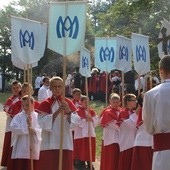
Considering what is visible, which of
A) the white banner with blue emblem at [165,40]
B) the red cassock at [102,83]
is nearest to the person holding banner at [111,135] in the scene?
the white banner with blue emblem at [165,40]

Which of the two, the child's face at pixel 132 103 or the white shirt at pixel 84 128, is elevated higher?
the child's face at pixel 132 103

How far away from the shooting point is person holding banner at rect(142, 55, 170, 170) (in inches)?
215

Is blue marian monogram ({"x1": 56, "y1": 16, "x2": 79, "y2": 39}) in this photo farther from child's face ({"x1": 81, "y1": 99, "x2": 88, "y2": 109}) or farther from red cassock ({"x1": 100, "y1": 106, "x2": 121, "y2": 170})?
child's face ({"x1": 81, "y1": 99, "x2": 88, "y2": 109})

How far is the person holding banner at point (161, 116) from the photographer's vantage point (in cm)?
546

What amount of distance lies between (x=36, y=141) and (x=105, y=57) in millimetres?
2825

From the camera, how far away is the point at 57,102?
7.64 metres

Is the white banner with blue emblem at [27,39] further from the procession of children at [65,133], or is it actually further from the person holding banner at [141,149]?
the person holding banner at [141,149]

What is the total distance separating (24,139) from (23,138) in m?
0.03

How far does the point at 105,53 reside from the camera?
10312mm

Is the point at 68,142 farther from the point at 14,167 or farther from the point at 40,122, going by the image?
the point at 14,167

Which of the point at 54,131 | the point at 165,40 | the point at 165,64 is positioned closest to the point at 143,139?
the point at 54,131

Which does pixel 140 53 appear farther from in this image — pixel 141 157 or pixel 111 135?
pixel 141 157

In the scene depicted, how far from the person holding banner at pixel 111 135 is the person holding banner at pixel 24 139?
1.29 metres

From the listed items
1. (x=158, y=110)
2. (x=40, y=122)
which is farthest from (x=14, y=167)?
(x=158, y=110)
